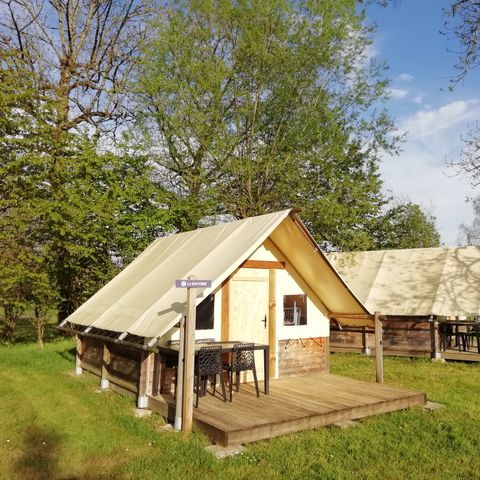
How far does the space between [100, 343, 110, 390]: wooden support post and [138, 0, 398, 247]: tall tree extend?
10.2 m

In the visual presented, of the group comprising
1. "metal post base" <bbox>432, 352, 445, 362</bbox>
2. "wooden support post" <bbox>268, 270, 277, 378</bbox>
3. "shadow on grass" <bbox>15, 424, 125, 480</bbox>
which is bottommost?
"shadow on grass" <bbox>15, 424, 125, 480</bbox>

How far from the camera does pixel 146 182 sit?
18250mm

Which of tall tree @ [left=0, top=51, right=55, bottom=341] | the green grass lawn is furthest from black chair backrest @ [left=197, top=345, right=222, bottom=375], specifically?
tall tree @ [left=0, top=51, right=55, bottom=341]

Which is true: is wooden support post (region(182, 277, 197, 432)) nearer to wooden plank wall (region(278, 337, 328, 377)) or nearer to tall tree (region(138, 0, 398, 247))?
wooden plank wall (region(278, 337, 328, 377))

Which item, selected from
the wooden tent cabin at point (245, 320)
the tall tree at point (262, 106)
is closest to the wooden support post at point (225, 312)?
the wooden tent cabin at point (245, 320)

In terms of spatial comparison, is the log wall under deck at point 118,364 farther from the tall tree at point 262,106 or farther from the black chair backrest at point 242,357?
the tall tree at point 262,106

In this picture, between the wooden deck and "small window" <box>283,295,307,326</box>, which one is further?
"small window" <box>283,295,307,326</box>

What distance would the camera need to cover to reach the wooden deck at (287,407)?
6.45 meters

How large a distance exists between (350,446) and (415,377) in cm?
619

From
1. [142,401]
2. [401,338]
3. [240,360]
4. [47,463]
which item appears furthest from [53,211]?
[401,338]

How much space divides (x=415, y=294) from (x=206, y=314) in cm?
932

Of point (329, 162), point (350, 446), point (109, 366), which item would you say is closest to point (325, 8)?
point (329, 162)

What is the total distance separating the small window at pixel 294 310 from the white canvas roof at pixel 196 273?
1.51ft

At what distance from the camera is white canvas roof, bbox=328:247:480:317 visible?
14891mm
